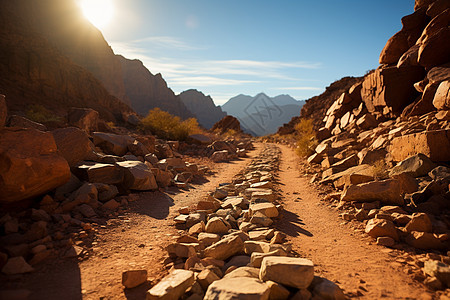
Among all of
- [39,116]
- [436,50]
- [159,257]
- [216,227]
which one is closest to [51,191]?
[159,257]

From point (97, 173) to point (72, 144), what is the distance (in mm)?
1196

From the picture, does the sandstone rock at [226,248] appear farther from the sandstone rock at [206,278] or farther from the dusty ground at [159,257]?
the dusty ground at [159,257]

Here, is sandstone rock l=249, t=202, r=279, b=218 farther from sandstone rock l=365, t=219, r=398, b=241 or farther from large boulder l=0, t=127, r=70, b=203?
large boulder l=0, t=127, r=70, b=203

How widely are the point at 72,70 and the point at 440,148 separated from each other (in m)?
34.4

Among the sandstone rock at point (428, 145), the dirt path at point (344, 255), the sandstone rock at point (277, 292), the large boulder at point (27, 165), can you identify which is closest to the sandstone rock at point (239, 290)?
Answer: the sandstone rock at point (277, 292)

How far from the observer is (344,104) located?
57.1 ft

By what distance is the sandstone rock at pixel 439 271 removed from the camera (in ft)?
9.45

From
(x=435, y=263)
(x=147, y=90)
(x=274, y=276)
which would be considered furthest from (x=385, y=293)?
(x=147, y=90)

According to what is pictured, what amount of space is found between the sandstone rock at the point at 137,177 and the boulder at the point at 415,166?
275 inches

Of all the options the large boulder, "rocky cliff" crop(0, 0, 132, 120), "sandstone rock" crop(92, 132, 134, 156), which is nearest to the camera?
the large boulder

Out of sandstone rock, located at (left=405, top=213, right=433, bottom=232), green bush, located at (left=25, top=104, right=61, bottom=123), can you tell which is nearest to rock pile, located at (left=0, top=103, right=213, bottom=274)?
sandstone rock, located at (left=405, top=213, right=433, bottom=232)

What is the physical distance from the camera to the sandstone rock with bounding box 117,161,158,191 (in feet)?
22.2

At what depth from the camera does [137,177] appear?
6.79 metres

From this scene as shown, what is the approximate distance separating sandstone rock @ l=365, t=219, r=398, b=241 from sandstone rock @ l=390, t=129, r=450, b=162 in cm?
355
